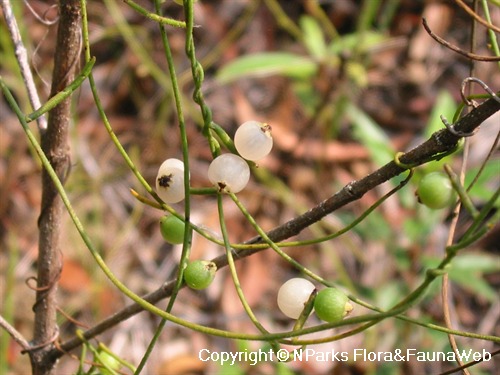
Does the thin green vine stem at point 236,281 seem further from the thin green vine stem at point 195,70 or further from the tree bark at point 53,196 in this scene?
the tree bark at point 53,196

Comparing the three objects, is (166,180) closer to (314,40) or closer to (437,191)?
(437,191)

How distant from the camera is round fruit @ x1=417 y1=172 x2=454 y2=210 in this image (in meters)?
0.50

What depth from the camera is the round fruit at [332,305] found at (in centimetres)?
54

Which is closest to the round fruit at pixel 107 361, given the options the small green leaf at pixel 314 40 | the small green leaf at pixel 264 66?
the small green leaf at pixel 264 66

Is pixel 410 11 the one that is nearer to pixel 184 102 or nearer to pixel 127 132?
pixel 184 102

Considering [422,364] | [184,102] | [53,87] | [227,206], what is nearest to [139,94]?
[184,102]

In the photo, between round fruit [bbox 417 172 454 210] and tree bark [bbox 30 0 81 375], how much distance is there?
14.3 inches

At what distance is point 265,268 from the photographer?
6.02ft

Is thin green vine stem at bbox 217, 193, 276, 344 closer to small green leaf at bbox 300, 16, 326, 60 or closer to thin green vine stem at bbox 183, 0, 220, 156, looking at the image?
thin green vine stem at bbox 183, 0, 220, 156

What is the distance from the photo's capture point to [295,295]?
1.90 ft

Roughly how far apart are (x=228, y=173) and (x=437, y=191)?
18 cm

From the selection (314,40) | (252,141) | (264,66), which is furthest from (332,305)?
(314,40)

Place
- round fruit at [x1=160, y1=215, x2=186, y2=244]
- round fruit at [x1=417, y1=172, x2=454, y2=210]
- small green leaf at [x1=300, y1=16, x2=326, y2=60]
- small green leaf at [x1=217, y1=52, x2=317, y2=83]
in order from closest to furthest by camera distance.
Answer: round fruit at [x1=417, y1=172, x2=454, y2=210] < round fruit at [x1=160, y1=215, x2=186, y2=244] < small green leaf at [x1=217, y1=52, x2=317, y2=83] < small green leaf at [x1=300, y1=16, x2=326, y2=60]

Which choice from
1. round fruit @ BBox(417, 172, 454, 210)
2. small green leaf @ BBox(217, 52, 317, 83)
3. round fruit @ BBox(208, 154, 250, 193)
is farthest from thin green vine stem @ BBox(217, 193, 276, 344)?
small green leaf @ BBox(217, 52, 317, 83)
